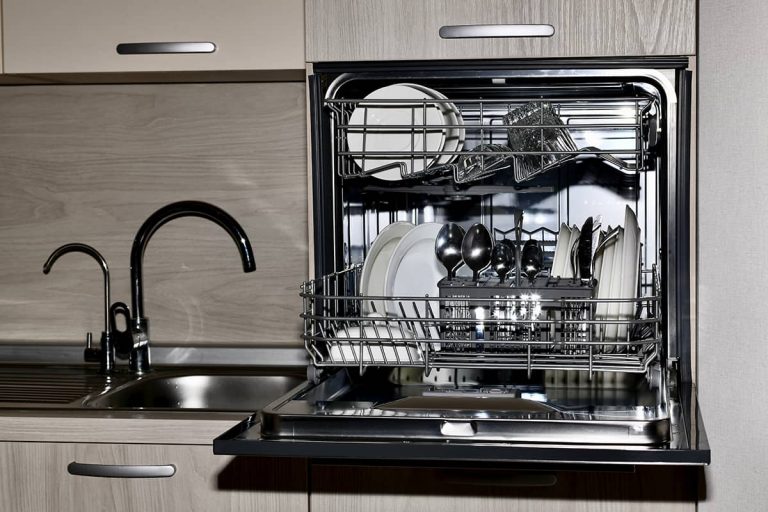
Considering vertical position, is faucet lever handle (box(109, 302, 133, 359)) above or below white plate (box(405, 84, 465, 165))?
below

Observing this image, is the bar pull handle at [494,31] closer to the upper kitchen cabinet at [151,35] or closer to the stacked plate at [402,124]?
the stacked plate at [402,124]

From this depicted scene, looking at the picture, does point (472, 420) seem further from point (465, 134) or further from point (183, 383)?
point (183, 383)

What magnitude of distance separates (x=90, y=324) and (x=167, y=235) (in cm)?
27

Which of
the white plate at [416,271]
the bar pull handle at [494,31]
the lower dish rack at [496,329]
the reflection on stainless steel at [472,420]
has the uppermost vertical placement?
the bar pull handle at [494,31]

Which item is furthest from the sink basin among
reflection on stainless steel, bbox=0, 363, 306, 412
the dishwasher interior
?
the dishwasher interior

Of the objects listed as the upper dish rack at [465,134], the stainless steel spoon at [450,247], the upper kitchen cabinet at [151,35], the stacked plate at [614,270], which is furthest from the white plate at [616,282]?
the upper kitchen cabinet at [151,35]

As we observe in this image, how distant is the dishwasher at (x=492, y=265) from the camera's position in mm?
1127

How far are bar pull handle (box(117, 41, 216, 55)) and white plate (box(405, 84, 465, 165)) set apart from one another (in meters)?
0.37

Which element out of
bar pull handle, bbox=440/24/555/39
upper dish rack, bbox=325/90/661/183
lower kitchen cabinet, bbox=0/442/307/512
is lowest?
lower kitchen cabinet, bbox=0/442/307/512

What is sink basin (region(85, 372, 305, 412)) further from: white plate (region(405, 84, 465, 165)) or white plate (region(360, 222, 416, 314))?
white plate (region(405, 84, 465, 165))

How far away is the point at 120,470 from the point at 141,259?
1.90 ft

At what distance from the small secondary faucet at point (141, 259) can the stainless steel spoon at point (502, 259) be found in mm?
547

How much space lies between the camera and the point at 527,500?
134 cm

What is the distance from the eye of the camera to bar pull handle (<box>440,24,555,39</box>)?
4.71ft
